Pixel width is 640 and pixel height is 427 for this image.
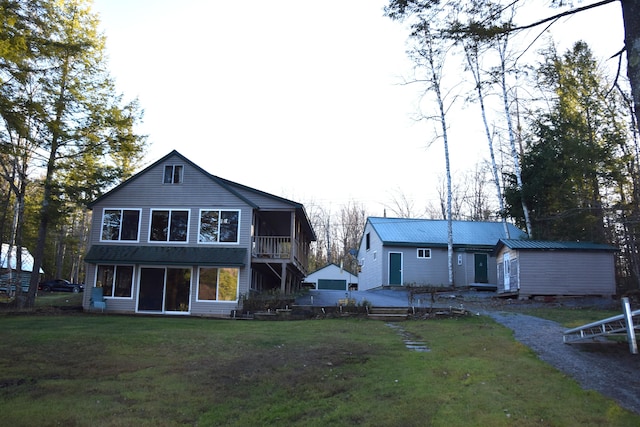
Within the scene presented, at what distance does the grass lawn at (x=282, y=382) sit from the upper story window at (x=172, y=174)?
10.2 m

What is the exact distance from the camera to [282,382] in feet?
25.7

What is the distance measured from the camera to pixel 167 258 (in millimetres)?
20578

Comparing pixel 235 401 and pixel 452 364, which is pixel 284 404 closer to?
pixel 235 401

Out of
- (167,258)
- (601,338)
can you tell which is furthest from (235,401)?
(167,258)

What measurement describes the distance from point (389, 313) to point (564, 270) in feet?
29.3

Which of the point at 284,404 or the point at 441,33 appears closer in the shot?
the point at 284,404

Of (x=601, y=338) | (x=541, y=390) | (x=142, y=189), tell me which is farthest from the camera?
Result: (x=142, y=189)

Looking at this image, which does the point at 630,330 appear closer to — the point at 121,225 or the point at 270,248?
the point at 270,248

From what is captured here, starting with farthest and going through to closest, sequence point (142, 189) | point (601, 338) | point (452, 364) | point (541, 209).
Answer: point (541, 209), point (142, 189), point (601, 338), point (452, 364)

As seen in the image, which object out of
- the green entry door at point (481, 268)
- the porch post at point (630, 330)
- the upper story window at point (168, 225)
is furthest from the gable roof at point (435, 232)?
the porch post at point (630, 330)

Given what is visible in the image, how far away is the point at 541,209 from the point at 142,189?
19.5 meters

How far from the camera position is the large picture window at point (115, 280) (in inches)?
837

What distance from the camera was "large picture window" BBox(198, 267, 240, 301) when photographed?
20641mm

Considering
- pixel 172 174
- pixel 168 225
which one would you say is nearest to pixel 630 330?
pixel 168 225
